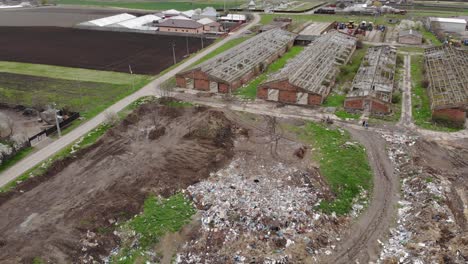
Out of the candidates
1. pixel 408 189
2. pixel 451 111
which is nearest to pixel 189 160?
pixel 408 189

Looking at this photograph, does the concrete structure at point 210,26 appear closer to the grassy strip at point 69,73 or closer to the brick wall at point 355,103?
the grassy strip at point 69,73

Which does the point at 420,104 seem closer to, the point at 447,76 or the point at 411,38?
the point at 447,76

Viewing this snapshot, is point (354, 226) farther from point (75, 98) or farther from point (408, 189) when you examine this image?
point (75, 98)

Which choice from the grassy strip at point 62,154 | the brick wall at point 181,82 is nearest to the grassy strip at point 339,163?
the brick wall at point 181,82

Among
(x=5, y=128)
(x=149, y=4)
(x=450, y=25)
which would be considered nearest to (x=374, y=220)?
(x=5, y=128)

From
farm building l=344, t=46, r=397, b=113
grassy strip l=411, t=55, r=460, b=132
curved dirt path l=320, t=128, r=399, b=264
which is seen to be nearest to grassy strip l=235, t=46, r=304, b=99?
farm building l=344, t=46, r=397, b=113
